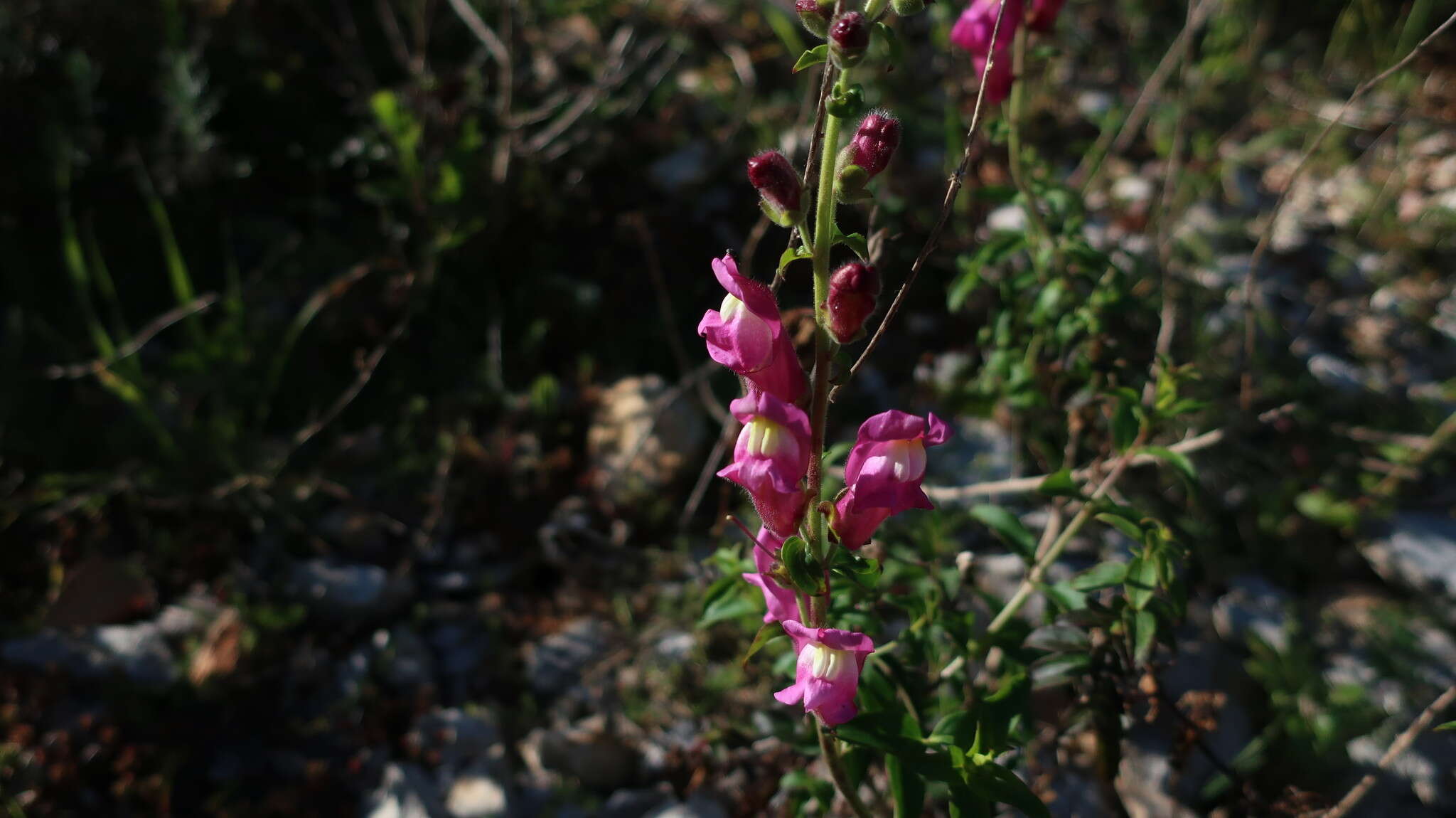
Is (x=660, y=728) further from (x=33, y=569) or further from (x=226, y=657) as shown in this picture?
(x=33, y=569)

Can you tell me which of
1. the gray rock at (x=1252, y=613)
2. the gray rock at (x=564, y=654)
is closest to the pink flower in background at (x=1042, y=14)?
the gray rock at (x=1252, y=613)

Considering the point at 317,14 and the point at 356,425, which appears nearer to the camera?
the point at 356,425

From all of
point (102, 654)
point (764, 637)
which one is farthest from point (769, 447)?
point (102, 654)

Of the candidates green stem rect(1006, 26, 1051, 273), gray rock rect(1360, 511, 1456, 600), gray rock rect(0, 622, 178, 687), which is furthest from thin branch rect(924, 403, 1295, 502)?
gray rock rect(0, 622, 178, 687)

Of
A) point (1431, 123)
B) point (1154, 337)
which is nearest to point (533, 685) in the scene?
point (1154, 337)

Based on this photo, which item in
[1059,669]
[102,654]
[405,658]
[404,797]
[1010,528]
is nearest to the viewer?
[1059,669]

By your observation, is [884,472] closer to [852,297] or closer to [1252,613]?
[852,297]

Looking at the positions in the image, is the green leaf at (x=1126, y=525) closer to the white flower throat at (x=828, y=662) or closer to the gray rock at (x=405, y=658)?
the white flower throat at (x=828, y=662)
